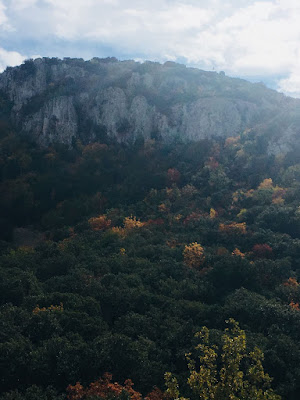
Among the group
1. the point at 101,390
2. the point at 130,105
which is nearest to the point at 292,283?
the point at 101,390

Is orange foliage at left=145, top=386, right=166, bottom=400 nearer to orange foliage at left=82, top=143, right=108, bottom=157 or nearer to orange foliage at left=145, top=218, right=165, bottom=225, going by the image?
orange foliage at left=145, top=218, right=165, bottom=225

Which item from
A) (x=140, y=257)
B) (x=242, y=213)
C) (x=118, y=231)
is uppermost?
(x=242, y=213)

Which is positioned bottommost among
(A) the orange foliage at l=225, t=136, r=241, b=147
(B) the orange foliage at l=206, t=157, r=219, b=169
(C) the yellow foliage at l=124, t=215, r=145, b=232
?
(C) the yellow foliage at l=124, t=215, r=145, b=232

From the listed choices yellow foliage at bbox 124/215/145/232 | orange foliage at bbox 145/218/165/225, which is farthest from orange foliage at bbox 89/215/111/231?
orange foliage at bbox 145/218/165/225

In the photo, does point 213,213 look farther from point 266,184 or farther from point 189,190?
point 266,184

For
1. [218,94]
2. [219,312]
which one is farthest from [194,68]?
[219,312]
